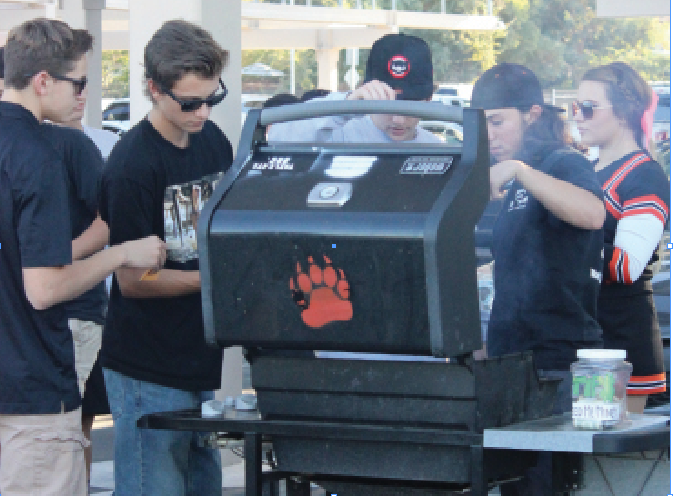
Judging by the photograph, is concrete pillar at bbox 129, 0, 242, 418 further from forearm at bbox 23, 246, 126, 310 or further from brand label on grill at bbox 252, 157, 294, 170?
brand label on grill at bbox 252, 157, 294, 170

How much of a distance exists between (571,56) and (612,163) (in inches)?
19.5

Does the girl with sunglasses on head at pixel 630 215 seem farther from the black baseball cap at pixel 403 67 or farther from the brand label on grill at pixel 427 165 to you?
the brand label on grill at pixel 427 165

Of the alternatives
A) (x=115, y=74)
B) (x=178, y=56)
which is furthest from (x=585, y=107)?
(x=115, y=74)

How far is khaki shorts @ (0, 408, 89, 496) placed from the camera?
2330mm

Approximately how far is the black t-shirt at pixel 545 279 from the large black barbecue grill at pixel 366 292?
21.9 inches

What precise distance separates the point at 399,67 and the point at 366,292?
3.44 ft

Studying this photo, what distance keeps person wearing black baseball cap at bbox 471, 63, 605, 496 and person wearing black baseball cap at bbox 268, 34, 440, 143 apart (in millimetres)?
165

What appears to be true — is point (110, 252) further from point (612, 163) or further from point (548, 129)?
point (612, 163)

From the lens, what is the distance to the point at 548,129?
2.62 m

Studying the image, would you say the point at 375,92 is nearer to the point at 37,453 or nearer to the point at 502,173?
the point at 502,173

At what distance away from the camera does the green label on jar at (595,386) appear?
6.03 ft

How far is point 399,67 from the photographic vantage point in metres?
2.63

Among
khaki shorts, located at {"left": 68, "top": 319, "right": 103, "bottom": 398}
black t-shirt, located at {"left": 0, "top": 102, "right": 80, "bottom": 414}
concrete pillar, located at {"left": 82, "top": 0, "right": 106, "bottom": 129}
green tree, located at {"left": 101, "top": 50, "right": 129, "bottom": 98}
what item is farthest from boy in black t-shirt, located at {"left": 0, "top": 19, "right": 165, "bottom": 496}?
green tree, located at {"left": 101, "top": 50, "right": 129, "bottom": 98}

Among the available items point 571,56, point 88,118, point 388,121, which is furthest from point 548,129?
point 88,118
